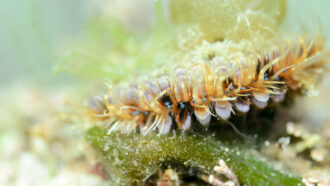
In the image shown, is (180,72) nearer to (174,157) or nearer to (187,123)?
(187,123)

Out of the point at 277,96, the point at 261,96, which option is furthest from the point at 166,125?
the point at 277,96

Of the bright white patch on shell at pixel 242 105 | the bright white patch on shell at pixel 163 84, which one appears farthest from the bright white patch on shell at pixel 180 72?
the bright white patch on shell at pixel 242 105

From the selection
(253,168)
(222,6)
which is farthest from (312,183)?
(222,6)

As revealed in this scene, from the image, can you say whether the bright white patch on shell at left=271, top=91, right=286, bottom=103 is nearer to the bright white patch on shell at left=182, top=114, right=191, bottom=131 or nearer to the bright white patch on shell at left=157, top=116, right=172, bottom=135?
the bright white patch on shell at left=182, top=114, right=191, bottom=131

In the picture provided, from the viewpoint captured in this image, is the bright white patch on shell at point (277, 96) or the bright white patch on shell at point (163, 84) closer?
the bright white patch on shell at point (163, 84)

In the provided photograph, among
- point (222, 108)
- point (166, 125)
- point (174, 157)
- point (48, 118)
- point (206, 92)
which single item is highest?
point (206, 92)

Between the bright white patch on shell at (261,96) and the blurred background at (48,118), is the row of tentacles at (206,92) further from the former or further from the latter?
the blurred background at (48,118)
